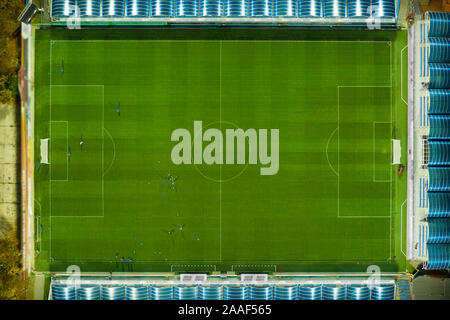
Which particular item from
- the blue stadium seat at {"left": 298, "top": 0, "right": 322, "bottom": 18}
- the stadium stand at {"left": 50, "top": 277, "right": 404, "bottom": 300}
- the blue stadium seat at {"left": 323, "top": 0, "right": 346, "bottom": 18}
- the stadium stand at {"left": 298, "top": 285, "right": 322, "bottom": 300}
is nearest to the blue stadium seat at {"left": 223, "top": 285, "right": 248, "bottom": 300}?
the stadium stand at {"left": 50, "top": 277, "right": 404, "bottom": 300}

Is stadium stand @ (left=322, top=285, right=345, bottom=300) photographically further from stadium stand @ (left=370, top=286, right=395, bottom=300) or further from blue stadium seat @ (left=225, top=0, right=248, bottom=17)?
blue stadium seat @ (left=225, top=0, right=248, bottom=17)

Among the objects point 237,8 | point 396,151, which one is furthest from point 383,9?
point 237,8

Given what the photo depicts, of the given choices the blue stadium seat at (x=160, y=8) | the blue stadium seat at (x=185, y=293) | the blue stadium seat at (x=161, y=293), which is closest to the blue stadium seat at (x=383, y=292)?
the blue stadium seat at (x=185, y=293)

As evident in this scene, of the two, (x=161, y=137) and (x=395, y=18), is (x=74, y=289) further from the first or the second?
(x=395, y=18)

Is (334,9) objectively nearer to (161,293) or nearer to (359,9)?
(359,9)

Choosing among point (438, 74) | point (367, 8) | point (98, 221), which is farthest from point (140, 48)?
point (438, 74)
